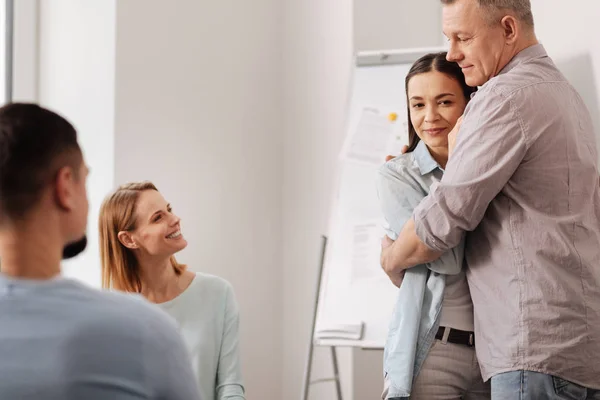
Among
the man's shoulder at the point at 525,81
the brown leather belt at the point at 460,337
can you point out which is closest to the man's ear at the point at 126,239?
the brown leather belt at the point at 460,337

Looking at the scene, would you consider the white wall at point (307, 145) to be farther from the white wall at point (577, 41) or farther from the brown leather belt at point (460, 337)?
the brown leather belt at point (460, 337)

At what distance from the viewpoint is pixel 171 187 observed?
11.8ft

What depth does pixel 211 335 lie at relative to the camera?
267 cm

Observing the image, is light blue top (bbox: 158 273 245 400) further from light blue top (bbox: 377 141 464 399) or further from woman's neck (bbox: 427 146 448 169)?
woman's neck (bbox: 427 146 448 169)

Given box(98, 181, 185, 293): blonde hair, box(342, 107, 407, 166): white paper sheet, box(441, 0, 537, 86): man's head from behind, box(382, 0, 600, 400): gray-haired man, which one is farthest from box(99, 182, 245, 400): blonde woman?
box(441, 0, 537, 86): man's head from behind

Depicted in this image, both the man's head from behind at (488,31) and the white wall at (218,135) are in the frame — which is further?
the white wall at (218,135)

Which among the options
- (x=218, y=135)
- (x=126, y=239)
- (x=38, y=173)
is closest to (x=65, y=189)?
(x=38, y=173)

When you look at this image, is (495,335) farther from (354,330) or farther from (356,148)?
(356,148)

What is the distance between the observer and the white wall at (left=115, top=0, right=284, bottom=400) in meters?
3.50

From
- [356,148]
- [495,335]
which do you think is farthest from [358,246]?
[495,335]

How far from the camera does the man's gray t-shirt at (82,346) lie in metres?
1.05

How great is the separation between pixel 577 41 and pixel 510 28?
59 cm

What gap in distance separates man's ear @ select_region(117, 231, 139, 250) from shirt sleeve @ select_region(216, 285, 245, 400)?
0.36 m

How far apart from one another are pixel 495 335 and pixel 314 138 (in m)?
2.28
